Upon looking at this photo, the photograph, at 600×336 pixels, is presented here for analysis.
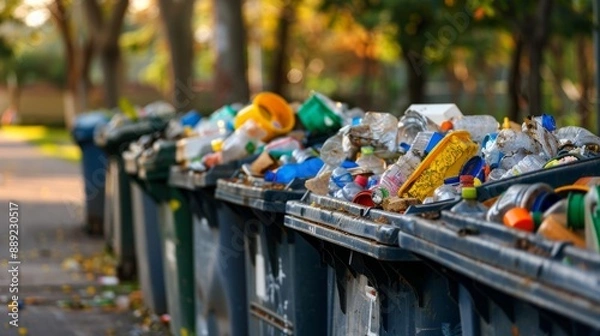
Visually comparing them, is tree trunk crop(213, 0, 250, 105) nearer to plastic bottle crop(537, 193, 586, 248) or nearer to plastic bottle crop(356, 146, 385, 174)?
plastic bottle crop(356, 146, 385, 174)

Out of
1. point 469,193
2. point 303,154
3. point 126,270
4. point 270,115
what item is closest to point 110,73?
point 126,270

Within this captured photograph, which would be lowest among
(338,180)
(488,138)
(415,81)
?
(415,81)

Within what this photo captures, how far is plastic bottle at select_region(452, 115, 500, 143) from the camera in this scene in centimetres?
580

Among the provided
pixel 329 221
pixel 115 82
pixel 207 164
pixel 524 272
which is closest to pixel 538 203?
pixel 524 272

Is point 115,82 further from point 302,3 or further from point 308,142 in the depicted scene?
point 308,142

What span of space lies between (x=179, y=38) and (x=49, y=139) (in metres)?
27.8

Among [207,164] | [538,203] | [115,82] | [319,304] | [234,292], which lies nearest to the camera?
[538,203]

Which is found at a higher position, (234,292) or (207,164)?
(207,164)

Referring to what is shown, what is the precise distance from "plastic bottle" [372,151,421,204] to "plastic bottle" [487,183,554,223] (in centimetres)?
110

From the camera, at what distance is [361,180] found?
18.5 ft

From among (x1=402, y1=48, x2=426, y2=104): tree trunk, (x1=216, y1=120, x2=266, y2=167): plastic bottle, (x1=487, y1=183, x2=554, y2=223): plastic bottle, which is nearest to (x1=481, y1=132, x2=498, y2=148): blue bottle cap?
(x1=487, y1=183, x2=554, y2=223): plastic bottle

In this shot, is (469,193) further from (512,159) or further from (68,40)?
(68,40)

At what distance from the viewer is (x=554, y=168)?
14.9 feet

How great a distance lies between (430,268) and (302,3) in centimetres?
2371
